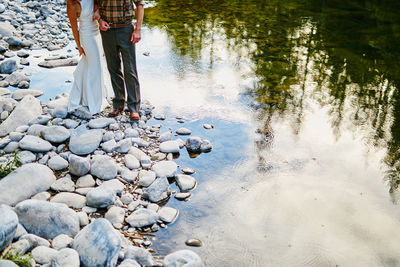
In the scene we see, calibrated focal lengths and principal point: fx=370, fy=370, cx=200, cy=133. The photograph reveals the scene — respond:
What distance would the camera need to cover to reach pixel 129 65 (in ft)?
14.4

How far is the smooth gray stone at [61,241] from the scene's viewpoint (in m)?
2.72

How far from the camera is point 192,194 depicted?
361 centimetres

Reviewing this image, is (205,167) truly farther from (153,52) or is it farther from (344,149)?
(153,52)

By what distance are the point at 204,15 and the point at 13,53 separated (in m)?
5.11

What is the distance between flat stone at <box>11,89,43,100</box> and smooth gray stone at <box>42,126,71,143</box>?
139cm

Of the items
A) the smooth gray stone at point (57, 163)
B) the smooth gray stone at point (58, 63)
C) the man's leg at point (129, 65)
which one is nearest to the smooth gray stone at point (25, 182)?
the smooth gray stone at point (57, 163)

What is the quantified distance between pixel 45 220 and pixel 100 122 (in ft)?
6.06

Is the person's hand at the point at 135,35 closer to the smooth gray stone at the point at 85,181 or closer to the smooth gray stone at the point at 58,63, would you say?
the smooth gray stone at the point at 85,181

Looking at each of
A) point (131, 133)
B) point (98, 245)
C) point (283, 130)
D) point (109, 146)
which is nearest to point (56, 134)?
point (109, 146)

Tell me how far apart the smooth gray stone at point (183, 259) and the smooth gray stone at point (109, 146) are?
5.48 feet

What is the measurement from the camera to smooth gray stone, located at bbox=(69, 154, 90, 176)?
11.9 feet

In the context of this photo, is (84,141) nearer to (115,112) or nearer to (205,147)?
(115,112)

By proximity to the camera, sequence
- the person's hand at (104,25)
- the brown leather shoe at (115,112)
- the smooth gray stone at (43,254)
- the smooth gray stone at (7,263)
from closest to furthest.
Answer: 1. the smooth gray stone at (7,263)
2. the smooth gray stone at (43,254)
3. the person's hand at (104,25)
4. the brown leather shoe at (115,112)

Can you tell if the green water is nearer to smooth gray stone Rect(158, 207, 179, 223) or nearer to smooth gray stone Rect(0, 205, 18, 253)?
smooth gray stone Rect(158, 207, 179, 223)
